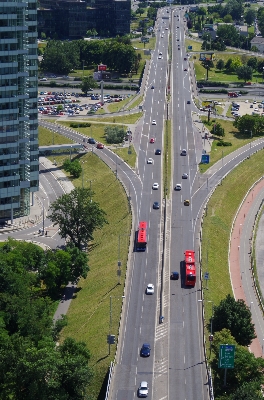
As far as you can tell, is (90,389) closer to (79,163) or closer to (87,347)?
(87,347)

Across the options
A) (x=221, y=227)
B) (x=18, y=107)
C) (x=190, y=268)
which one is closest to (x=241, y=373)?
(x=190, y=268)

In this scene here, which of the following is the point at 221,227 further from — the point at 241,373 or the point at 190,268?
the point at 241,373

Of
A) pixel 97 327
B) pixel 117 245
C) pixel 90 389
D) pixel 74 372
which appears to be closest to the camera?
pixel 74 372

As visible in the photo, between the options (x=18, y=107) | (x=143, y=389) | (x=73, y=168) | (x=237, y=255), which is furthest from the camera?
(x=73, y=168)

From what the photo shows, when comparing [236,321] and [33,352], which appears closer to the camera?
[33,352]

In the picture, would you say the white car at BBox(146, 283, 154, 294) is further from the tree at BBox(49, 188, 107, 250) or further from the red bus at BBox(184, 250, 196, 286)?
the tree at BBox(49, 188, 107, 250)

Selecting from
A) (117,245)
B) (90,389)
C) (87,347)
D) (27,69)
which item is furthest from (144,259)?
(27,69)
